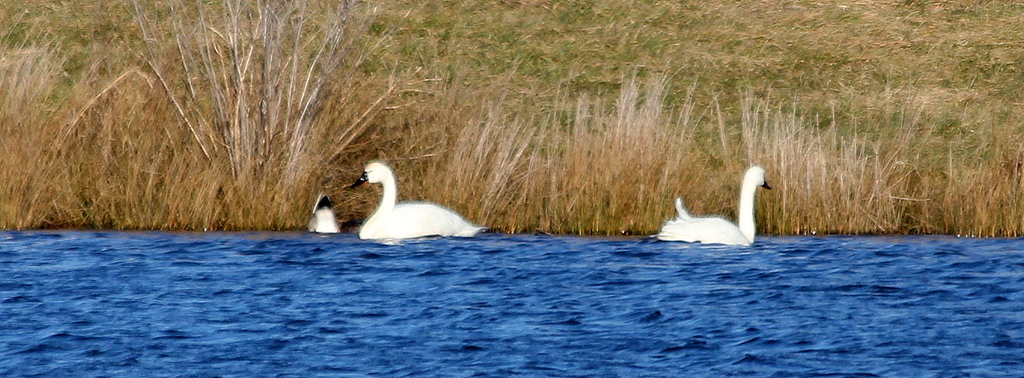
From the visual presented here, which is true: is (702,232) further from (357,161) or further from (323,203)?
(357,161)

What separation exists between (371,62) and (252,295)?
43.6ft

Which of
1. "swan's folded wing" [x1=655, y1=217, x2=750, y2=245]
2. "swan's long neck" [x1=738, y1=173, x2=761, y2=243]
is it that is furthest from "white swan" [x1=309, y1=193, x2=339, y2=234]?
"swan's long neck" [x1=738, y1=173, x2=761, y2=243]

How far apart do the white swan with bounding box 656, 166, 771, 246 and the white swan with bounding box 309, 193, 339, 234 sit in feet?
8.60

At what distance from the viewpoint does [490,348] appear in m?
8.80

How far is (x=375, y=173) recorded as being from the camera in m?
13.5

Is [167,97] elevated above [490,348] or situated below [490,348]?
above

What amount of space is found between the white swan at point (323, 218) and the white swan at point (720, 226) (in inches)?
103

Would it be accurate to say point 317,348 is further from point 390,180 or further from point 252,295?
point 390,180

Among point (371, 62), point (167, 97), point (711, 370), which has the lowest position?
point (711, 370)

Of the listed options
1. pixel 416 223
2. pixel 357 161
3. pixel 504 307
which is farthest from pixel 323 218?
pixel 504 307

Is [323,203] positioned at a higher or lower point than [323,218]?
higher

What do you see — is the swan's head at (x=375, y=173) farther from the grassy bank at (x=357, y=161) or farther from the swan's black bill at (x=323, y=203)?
the swan's black bill at (x=323, y=203)

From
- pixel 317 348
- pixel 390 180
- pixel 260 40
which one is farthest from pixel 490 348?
pixel 260 40

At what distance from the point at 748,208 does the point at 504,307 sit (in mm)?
3500
